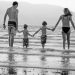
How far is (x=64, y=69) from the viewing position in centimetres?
863

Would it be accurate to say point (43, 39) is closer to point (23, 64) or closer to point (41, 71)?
point (23, 64)

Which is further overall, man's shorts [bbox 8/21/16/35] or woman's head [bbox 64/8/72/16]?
man's shorts [bbox 8/21/16/35]

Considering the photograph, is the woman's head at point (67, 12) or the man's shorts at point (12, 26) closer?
the woman's head at point (67, 12)

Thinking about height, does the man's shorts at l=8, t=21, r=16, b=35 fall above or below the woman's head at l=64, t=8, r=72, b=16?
below

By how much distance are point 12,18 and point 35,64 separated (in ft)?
19.8

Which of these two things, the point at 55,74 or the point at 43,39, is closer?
the point at 55,74

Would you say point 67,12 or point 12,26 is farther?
point 12,26

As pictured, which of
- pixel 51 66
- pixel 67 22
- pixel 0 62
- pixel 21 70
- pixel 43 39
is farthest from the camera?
pixel 43 39

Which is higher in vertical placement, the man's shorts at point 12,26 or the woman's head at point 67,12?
the woman's head at point 67,12

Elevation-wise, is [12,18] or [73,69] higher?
[12,18]

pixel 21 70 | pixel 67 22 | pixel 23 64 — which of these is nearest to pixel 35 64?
pixel 23 64

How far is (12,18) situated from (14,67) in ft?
21.3

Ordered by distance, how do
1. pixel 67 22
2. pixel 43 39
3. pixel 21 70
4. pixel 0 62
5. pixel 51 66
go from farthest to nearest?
pixel 43 39, pixel 67 22, pixel 0 62, pixel 51 66, pixel 21 70

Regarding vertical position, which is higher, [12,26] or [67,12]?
[67,12]
